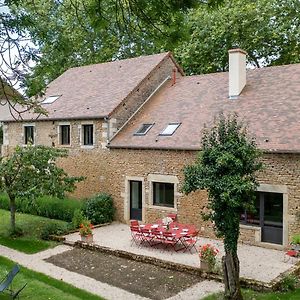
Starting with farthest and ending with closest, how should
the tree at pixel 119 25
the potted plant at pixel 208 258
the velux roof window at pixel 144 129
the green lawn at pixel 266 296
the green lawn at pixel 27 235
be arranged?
1. the velux roof window at pixel 144 129
2. the green lawn at pixel 27 235
3. the potted plant at pixel 208 258
4. the green lawn at pixel 266 296
5. the tree at pixel 119 25

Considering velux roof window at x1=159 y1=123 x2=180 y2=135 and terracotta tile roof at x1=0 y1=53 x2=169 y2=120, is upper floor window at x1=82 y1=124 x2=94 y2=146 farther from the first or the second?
velux roof window at x1=159 y1=123 x2=180 y2=135

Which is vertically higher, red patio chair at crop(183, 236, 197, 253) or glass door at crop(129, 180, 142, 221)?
glass door at crop(129, 180, 142, 221)

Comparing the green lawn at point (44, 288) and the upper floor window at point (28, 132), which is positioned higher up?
the upper floor window at point (28, 132)

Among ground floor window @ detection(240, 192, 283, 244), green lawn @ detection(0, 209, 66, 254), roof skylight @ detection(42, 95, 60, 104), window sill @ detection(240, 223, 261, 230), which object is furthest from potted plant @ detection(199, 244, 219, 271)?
roof skylight @ detection(42, 95, 60, 104)

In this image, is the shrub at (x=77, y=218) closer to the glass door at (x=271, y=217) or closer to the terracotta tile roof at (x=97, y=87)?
the terracotta tile roof at (x=97, y=87)

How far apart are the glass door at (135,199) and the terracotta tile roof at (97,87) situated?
360 cm

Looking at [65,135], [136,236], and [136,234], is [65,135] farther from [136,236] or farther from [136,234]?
[136,234]

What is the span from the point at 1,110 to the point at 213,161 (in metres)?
34.2

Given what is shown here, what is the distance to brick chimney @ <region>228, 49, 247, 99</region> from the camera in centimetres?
1994

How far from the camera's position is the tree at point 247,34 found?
2800cm

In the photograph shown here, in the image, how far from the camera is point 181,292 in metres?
12.0

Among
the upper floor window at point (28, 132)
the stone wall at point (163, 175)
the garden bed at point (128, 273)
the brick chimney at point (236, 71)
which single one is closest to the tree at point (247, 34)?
the brick chimney at point (236, 71)

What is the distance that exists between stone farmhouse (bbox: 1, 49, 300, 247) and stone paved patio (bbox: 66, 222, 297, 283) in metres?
0.87

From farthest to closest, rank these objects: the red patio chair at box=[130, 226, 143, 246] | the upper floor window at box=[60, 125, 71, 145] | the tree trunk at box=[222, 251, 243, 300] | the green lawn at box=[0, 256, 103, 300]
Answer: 1. the upper floor window at box=[60, 125, 71, 145]
2. the red patio chair at box=[130, 226, 143, 246]
3. the green lawn at box=[0, 256, 103, 300]
4. the tree trunk at box=[222, 251, 243, 300]
